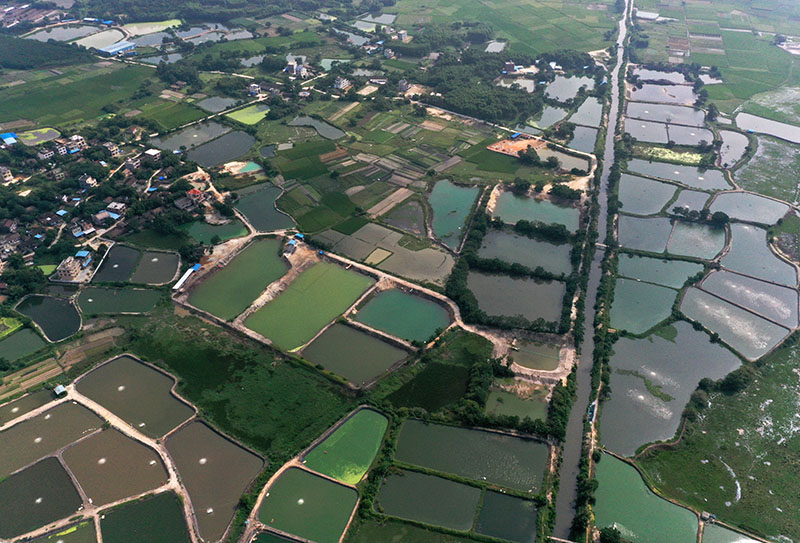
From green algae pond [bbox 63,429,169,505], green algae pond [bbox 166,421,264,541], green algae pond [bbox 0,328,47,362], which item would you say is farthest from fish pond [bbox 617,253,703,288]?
green algae pond [bbox 0,328,47,362]

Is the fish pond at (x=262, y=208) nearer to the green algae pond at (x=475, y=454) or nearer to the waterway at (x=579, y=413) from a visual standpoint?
the green algae pond at (x=475, y=454)

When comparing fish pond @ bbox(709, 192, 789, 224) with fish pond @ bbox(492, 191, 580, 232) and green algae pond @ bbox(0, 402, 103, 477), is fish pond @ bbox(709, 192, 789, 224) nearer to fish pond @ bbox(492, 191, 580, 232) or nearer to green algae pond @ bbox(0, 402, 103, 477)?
fish pond @ bbox(492, 191, 580, 232)

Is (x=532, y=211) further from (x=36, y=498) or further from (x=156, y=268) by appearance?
(x=36, y=498)

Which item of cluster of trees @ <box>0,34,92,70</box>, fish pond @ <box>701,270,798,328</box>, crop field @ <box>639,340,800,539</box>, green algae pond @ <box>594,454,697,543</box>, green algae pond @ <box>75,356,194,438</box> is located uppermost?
Answer: cluster of trees @ <box>0,34,92,70</box>

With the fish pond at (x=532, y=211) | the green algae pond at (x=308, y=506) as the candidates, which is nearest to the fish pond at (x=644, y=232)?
the fish pond at (x=532, y=211)

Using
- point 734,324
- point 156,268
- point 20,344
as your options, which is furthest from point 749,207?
point 20,344

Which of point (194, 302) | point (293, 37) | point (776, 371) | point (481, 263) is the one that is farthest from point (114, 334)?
point (293, 37)
